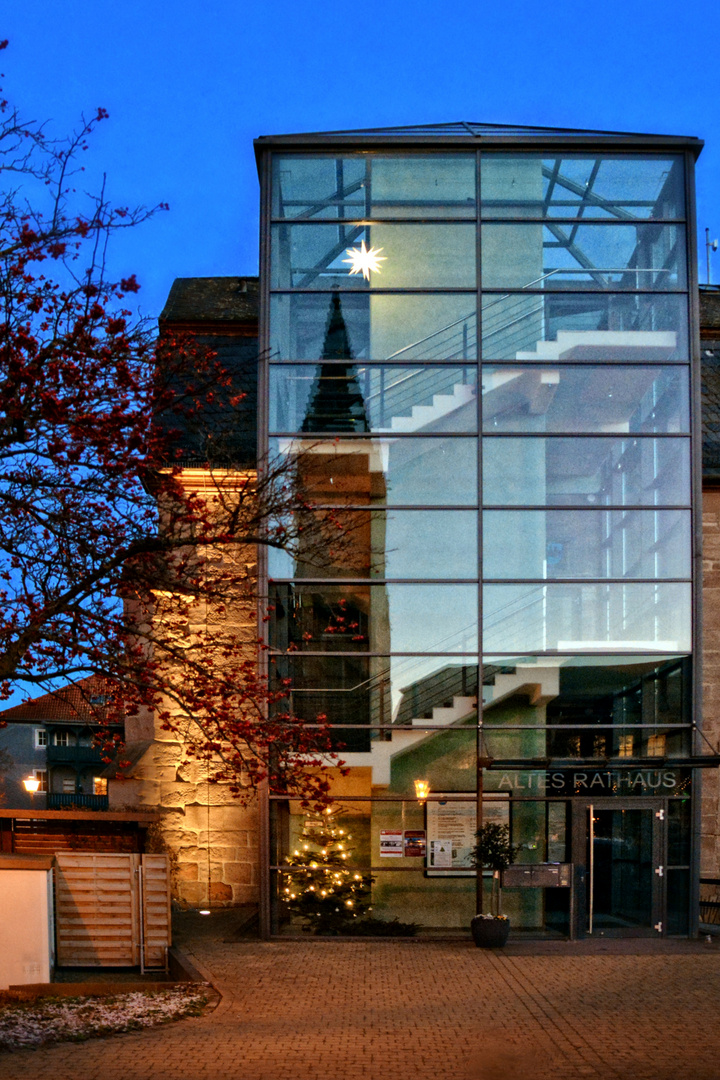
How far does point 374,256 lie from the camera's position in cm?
1856

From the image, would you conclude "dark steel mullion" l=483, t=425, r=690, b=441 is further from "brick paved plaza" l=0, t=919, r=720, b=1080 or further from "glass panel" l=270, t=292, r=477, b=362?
"brick paved plaza" l=0, t=919, r=720, b=1080

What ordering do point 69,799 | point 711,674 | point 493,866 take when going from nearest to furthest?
point 493,866
point 711,674
point 69,799

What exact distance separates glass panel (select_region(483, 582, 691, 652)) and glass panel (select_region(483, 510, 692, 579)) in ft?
0.75

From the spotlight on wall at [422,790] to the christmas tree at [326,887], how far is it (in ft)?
3.88

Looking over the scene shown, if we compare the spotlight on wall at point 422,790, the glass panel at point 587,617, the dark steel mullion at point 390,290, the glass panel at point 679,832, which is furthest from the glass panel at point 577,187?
the glass panel at point 679,832

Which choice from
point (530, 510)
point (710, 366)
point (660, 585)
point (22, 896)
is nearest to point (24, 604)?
point (22, 896)

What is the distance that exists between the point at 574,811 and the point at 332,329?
766 cm

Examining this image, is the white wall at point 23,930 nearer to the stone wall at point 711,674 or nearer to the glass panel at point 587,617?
the glass panel at point 587,617

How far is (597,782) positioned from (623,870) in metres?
1.26

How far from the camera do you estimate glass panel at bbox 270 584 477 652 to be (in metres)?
17.9

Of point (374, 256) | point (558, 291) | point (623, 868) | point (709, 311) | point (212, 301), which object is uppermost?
point (212, 301)

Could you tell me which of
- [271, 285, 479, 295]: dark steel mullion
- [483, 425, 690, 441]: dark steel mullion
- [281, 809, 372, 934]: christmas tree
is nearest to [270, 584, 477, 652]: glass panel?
[483, 425, 690, 441]: dark steel mullion

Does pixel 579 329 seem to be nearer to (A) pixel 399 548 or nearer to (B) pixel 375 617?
(A) pixel 399 548

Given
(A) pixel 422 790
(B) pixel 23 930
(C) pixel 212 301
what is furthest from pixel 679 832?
(C) pixel 212 301
